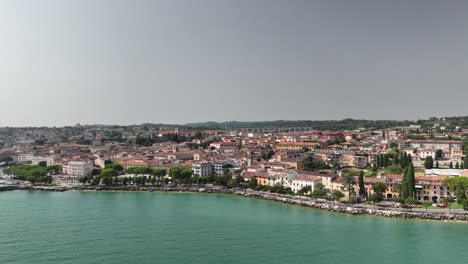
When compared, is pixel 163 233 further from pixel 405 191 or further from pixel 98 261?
pixel 405 191

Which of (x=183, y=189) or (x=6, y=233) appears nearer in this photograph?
(x=6, y=233)

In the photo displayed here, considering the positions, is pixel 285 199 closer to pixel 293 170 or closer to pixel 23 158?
pixel 293 170

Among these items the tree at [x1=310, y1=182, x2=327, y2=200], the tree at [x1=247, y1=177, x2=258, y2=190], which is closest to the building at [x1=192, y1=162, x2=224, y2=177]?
the tree at [x1=247, y1=177, x2=258, y2=190]

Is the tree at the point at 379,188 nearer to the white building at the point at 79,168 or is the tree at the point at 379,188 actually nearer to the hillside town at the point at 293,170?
the hillside town at the point at 293,170

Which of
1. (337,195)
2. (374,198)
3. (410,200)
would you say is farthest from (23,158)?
(410,200)

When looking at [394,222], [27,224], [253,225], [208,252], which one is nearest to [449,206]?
[394,222]

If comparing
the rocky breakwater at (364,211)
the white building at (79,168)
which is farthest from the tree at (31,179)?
the rocky breakwater at (364,211)

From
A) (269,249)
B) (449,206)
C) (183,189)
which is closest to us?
(269,249)

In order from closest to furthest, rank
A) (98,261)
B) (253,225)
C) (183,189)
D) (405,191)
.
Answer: (98,261) → (253,225) → (405,191) → (183,189)
